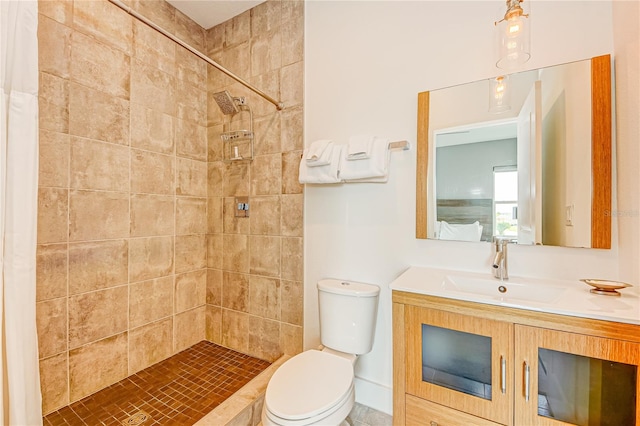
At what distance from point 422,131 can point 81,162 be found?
197 cm

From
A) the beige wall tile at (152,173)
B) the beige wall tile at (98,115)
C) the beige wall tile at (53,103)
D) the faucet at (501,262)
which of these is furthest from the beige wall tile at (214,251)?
the faucet at (501,262)

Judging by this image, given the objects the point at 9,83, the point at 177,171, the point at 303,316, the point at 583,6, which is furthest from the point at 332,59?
the point at 303,316

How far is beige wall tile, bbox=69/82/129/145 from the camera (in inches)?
61.4

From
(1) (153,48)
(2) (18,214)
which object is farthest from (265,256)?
(1) (153,48)

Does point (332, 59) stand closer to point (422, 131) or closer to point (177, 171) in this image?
point (422, 131)

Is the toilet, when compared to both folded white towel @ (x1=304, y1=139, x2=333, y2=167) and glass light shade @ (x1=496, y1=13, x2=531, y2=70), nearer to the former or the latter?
folded white towel @ (x1=304, y1=139, x2=333, y2=167)

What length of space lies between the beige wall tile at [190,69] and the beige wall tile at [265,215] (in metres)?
1.11

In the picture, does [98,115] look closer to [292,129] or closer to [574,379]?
[292,129]

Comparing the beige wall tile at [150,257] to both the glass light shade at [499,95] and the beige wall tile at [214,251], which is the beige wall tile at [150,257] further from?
the glass light shade at [499,95]

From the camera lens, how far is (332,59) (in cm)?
182

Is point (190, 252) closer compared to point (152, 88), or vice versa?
point (152, 88)

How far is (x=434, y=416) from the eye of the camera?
44.4 inches

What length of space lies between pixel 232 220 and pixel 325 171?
3.15 feet

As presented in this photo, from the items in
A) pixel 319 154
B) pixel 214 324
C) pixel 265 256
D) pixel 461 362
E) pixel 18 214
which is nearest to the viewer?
pixel 18 214
